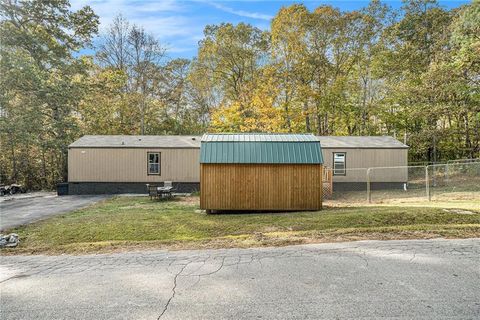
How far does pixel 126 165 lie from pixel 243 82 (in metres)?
12.7

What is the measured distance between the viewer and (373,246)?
5.57m

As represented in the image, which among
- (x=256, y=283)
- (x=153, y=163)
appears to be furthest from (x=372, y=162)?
(x=256, y=283)

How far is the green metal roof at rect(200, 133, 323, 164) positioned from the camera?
10.5 meters

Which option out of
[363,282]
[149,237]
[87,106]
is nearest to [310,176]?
[149,237]

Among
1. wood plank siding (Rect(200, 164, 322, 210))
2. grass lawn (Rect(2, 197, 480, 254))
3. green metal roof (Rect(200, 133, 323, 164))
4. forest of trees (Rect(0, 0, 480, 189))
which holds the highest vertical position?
forest of trees (Rect(0, 0, 480, 189))

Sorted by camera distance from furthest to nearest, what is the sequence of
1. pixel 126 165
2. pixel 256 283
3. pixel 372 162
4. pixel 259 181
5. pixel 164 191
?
pixel 372 162, pixel 126 165, pixel 164 191, pixel 259 181, pixel 256 283

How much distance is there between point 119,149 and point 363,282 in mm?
16108

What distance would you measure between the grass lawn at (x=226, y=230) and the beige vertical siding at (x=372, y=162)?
9.60 metres

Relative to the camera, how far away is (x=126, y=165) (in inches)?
696

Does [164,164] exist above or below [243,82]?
below

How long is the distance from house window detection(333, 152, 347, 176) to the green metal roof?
7.54 metres

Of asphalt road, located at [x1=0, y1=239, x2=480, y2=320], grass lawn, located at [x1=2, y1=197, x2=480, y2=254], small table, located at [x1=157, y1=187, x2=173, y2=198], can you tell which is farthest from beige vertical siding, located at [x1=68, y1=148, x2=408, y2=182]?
asphalt road, located at [x1=0, y1=239, x2=480, y2=320]

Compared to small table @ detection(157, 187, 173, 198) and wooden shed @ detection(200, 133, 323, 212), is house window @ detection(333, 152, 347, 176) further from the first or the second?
small table @ detection(157, 187, 173, 198)

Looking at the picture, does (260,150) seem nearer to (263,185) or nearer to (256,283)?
(263,185)
